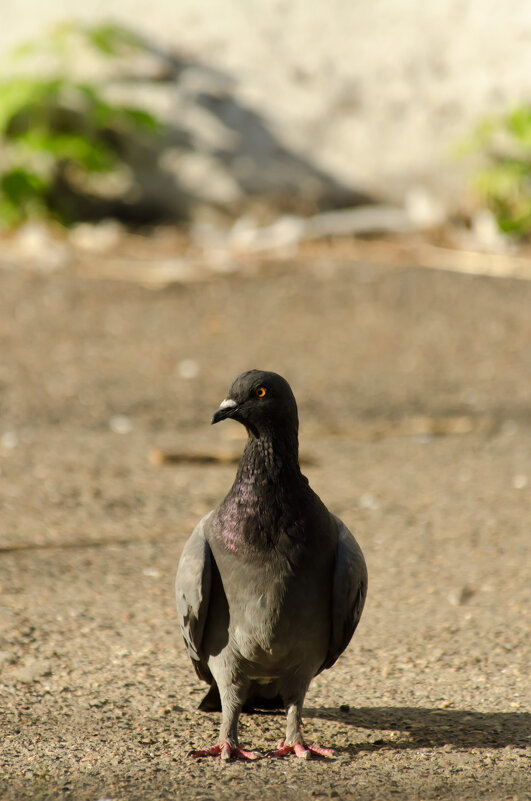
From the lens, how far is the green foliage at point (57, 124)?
997 centimetres

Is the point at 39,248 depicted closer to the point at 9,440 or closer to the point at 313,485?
the point at 9,440

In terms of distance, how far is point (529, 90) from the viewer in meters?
10.8

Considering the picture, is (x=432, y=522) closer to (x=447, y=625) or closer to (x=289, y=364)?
(x=447, y=625)

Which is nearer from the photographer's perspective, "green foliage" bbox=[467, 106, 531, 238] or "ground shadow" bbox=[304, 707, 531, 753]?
"ground shadow" bbox=[304, 707, 531, 753]

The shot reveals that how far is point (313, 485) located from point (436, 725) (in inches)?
112

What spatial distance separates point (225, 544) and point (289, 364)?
4.99 metres

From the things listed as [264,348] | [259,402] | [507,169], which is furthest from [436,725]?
[507,169]

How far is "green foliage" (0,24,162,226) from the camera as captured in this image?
32.7ft

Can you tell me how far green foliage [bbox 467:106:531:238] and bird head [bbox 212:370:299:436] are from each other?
7.50 m

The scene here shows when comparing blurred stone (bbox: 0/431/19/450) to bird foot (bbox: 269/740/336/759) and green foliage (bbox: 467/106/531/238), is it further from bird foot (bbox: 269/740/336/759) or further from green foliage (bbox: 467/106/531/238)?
green foliage (bbox: 467/106/531/238)

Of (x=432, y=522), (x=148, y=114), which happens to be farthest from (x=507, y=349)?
(x=148, y=114)

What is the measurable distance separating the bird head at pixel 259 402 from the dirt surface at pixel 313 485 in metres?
1.04

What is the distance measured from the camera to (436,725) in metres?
3.49

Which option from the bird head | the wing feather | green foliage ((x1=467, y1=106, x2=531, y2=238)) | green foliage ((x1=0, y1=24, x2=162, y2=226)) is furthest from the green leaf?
the wing feather
